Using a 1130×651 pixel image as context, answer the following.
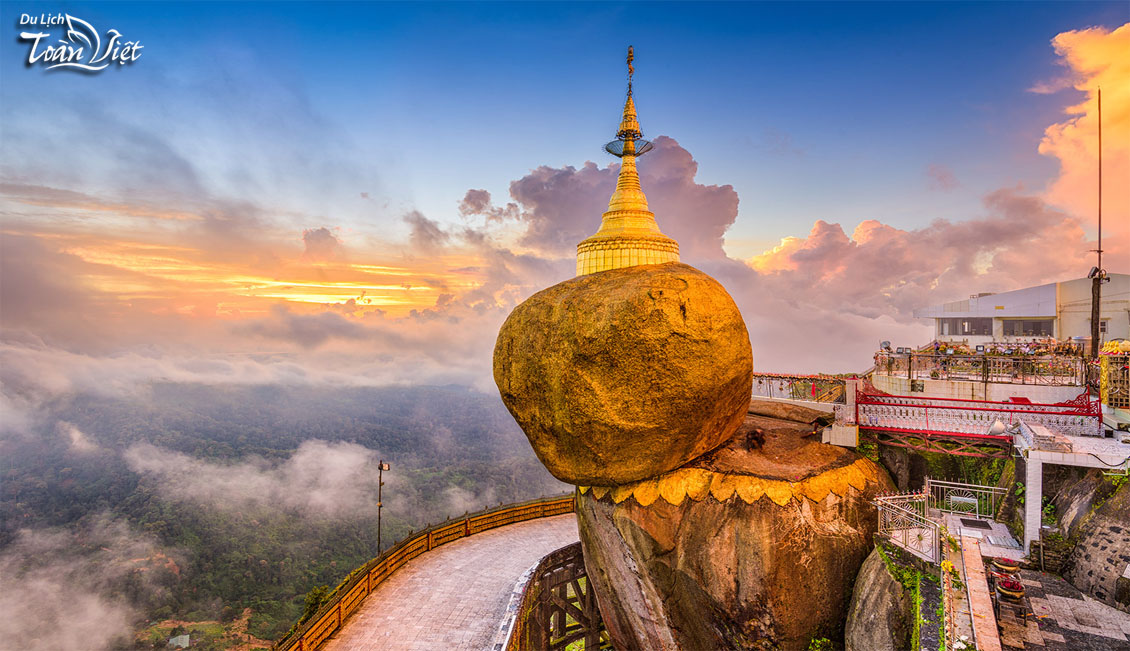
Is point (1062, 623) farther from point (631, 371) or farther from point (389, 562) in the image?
point (389, 562)

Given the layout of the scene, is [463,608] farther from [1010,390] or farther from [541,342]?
[1010,390]

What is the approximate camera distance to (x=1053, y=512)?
1365cm

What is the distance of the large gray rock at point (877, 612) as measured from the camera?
11297 mm

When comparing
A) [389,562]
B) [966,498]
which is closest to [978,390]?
[966,498]

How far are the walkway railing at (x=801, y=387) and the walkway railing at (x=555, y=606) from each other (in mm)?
10446

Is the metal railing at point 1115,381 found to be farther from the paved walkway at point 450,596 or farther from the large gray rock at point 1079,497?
the paved walkway at point 450,596

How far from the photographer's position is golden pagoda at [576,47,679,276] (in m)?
30.2

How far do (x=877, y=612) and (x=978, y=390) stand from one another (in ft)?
55.5

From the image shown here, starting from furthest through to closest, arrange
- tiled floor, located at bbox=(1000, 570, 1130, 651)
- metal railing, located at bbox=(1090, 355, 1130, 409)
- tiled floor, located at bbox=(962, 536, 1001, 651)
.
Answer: metal railing, located at bbox=(1090, 355, 1130, 409), tiled floor, located at bbox=(1000, 570, 1130, 651), tiled floor, located at bbox=(962, 536, 1001, 651)

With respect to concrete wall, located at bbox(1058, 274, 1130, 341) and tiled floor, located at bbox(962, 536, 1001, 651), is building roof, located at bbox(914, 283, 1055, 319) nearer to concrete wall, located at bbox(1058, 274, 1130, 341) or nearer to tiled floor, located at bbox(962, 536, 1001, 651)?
concrete wall, located at bbox(1058, 274, 1130, 341)

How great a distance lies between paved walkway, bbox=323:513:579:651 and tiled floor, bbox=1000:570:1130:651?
13453 millimetres

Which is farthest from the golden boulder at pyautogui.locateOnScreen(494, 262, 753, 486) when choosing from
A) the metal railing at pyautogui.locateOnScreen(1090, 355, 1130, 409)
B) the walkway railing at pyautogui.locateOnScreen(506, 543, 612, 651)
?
the metal railing at pyautogui.locateOnScreen(1090, 355, 1130, 409)

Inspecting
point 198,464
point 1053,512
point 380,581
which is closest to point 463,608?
point 380,581

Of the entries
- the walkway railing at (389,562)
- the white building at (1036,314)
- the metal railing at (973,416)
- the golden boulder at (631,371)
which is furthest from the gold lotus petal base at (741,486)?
the white building at (1036,314)
